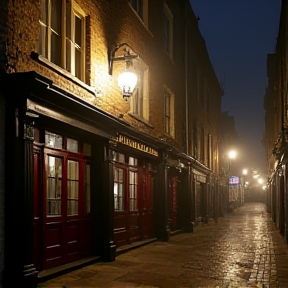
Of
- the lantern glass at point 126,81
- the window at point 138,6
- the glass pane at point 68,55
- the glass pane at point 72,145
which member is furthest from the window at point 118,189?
the window at point 138,6

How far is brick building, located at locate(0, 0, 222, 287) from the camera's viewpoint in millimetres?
8492

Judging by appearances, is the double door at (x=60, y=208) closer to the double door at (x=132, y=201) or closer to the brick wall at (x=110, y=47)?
the brick wall at (x=110, y=47)

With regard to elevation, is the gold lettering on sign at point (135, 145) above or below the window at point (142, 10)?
below

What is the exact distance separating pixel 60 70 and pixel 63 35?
40.5 inches

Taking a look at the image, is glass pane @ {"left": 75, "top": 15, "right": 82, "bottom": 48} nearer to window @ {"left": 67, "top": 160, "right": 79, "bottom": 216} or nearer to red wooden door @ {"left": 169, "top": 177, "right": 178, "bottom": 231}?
window @ {"left": 67, "top": 160, "right": 79, "bottom": 216}

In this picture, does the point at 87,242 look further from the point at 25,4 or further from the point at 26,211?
the point at 25,4

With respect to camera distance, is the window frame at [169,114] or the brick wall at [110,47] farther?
the window frame at [169,114]

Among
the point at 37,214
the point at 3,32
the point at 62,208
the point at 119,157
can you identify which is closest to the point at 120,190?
the point at 119,157

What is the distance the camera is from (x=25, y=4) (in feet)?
29.9

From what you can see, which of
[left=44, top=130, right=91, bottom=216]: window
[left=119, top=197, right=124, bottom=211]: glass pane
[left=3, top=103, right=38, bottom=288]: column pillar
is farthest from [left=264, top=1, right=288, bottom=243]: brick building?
[left=3, top=103, right=38, bottom=288]: column pillar

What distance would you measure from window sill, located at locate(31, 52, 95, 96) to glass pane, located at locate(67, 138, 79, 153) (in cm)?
121

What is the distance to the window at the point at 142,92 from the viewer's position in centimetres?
1602

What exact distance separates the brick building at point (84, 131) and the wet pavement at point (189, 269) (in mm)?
594

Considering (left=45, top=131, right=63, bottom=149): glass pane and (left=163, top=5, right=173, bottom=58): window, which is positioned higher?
(left=163, top=5, right=173, bottom=58): window
